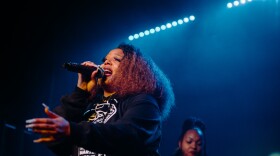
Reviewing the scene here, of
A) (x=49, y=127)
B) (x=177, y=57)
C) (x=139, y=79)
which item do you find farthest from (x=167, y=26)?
(x=49, y=127)

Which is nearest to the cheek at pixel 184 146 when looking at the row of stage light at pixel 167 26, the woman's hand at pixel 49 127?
the row of stage light at pixel 167 26

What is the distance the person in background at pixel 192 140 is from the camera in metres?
3.95

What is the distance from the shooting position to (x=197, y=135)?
4070 millimetres

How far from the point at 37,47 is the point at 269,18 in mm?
3762

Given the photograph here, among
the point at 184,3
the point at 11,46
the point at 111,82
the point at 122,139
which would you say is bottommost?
the point at 122,139

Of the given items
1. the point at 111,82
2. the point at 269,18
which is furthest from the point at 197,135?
the point at 111,82

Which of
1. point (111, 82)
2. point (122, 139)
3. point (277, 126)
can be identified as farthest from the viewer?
point (277, 126)

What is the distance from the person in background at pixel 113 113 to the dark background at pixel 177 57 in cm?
295

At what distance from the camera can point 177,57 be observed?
5551mm

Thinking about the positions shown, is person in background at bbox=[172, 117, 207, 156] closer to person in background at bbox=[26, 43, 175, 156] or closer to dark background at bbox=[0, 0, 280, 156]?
dark background at bbox=[0, 0, 280, 156]

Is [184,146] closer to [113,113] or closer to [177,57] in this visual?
[177,57]

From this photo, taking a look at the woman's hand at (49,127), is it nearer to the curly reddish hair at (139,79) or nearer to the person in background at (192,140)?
the curly reddish hair at (139,79)

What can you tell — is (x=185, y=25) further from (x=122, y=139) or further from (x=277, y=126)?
(x=122, y=139)

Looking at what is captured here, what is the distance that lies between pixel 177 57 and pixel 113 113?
3.91 metres
